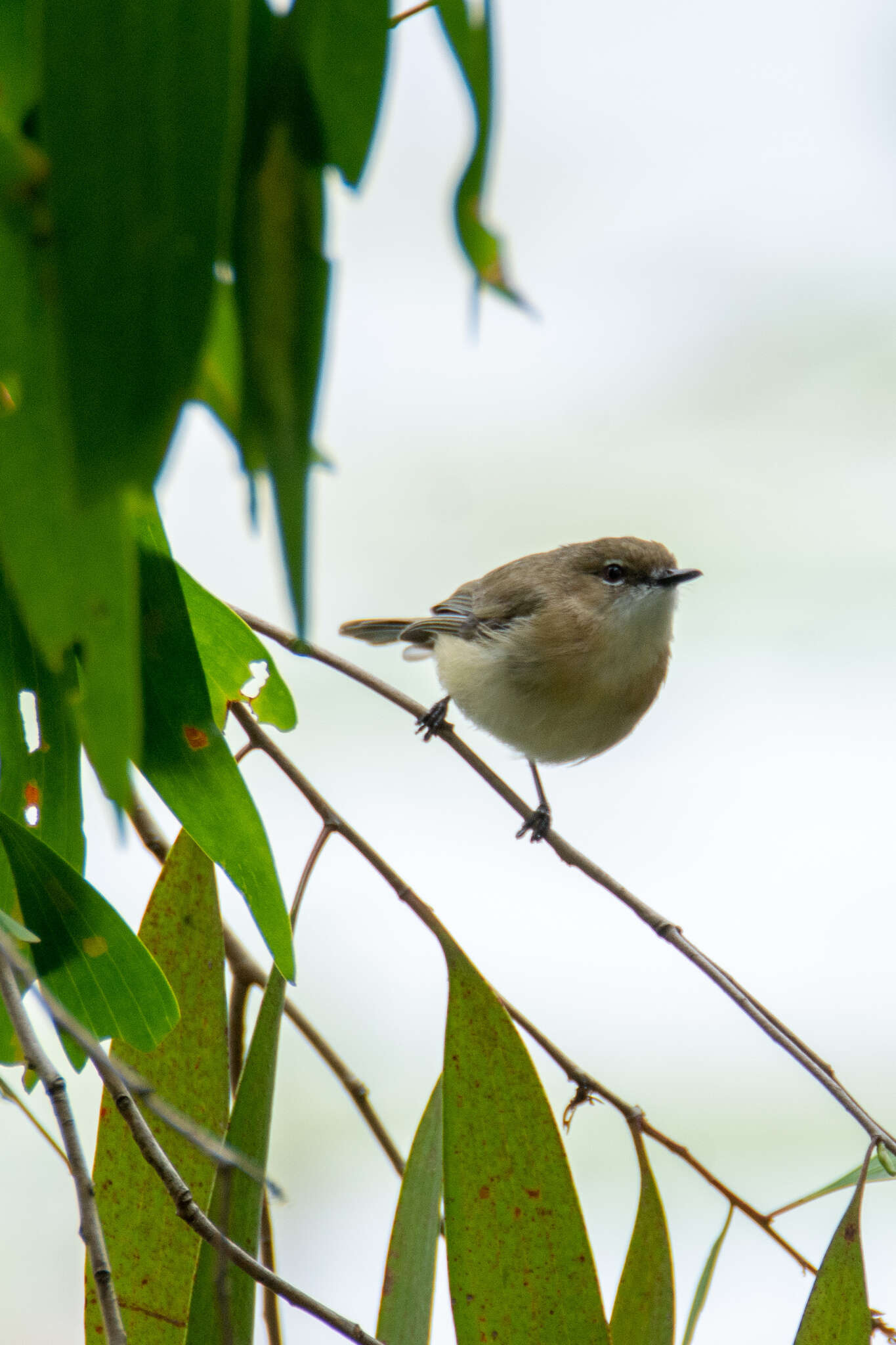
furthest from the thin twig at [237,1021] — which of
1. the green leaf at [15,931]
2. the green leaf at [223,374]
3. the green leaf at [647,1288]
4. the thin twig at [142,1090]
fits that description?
the green leaf at [223,374]

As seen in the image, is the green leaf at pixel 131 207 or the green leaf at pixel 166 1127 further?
the green leaf at pixel 166 1127

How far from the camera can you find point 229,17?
2.30 feet

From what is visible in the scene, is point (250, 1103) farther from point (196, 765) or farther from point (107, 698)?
point (107, 698)

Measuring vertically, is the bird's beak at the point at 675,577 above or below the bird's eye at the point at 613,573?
below

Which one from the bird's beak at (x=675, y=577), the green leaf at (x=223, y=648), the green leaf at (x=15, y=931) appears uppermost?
the bird's beak at (x=675, y=577)

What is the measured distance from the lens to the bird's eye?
3189mm

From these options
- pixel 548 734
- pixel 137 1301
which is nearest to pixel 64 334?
pixel 137 1301

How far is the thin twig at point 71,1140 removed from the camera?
97 cm

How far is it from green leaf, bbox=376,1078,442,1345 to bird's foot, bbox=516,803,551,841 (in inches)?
16.4

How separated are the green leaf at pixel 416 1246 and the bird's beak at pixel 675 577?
1637 mm

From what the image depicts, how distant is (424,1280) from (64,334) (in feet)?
3.81

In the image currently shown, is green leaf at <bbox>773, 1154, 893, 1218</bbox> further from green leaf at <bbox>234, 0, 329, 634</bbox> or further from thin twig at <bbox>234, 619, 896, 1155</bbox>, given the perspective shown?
green leaf at <bbox>234, 0, 329, 634</bbox>

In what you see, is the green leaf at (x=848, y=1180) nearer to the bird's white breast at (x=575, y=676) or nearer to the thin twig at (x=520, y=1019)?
the thin twig at (x=520, y=1019)

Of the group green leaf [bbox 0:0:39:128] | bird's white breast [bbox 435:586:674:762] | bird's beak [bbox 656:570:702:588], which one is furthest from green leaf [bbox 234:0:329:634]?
bird's white breast [bbox 435:586:674:762]
